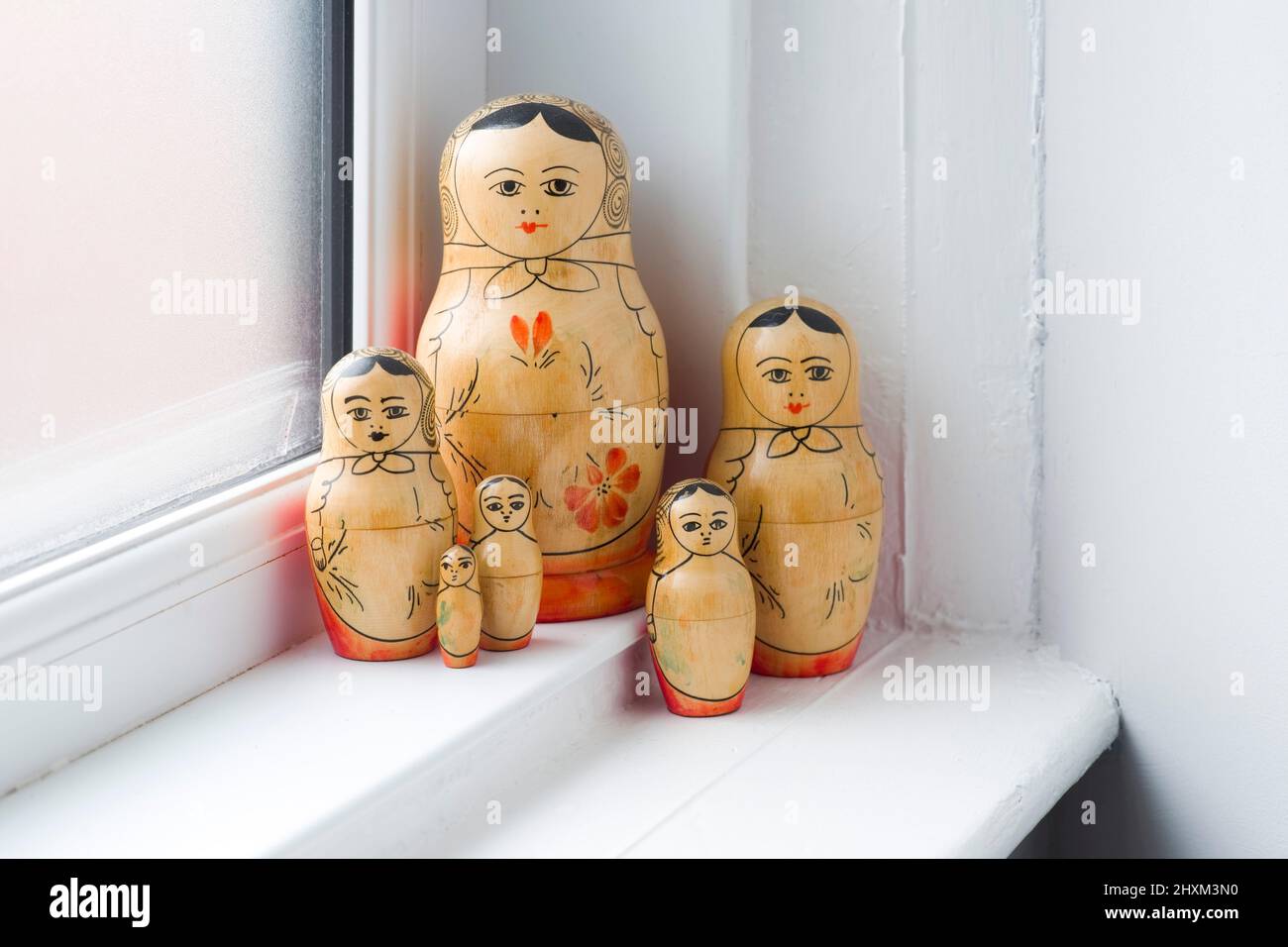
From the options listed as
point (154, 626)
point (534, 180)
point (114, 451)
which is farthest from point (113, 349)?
point (534, 180)

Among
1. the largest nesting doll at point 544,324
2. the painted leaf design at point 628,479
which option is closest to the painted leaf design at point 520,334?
the largest nesting doll at point 544,324

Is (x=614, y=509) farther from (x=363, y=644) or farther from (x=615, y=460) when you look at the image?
(x=363, y=644)

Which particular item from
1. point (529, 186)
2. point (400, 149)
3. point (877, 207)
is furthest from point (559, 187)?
point (877, 207)

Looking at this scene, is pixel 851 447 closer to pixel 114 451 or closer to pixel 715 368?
pixel 715 368

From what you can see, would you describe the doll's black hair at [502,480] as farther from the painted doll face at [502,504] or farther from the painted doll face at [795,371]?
the painted doll face at [795,371]

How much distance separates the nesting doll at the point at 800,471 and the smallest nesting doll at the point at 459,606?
0.19 m

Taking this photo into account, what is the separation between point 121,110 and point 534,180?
0.25 metres

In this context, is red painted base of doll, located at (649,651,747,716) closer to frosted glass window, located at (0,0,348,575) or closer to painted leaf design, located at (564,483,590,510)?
painted leaf design, located at (564,483,590,510)

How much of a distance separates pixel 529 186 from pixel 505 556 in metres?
0.24

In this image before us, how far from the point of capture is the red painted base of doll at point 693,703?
84 centimetres

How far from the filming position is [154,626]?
2.47 feet

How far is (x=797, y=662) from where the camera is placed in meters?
0.90

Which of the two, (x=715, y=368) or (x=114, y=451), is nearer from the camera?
(x=114, y=451)
